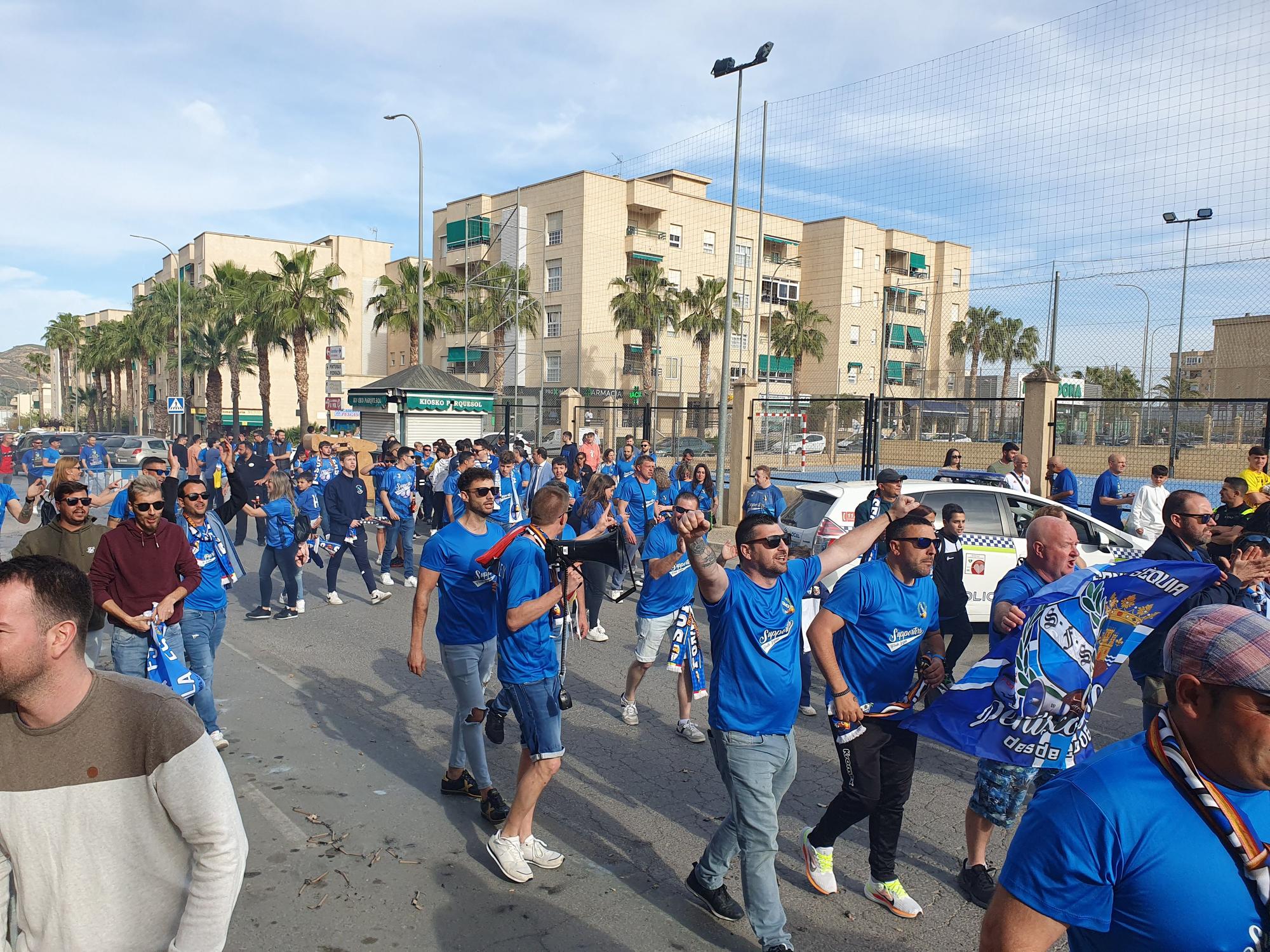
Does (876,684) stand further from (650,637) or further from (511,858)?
(650,637)

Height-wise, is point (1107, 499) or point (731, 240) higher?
point (731, 240)

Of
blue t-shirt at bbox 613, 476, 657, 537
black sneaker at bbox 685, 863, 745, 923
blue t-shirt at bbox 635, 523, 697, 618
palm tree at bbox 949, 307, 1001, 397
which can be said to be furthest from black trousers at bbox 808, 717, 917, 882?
palm tree at bbox 949, 307, 1001, 397

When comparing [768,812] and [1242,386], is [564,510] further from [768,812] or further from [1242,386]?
A: [1242,386]

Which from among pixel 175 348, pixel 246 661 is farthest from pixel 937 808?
pixel 175 348

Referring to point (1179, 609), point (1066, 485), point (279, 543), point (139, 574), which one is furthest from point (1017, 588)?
point (1066, 485)

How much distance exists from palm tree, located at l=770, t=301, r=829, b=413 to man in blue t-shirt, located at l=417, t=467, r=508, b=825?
44856 millimetres

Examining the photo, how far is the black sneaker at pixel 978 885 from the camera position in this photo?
404cm

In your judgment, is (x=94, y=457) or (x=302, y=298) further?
(x=302, y=298)

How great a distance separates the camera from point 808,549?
26.6ft

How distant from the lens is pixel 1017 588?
4148mm

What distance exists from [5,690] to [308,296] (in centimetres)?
3926

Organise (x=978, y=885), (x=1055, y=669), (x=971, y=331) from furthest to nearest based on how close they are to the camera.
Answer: (x=971, y=331) < (x=978, y=885) < (x=1055, y=669)

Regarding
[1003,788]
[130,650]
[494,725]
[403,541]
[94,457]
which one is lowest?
[403,541]

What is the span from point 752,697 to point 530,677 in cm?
118
